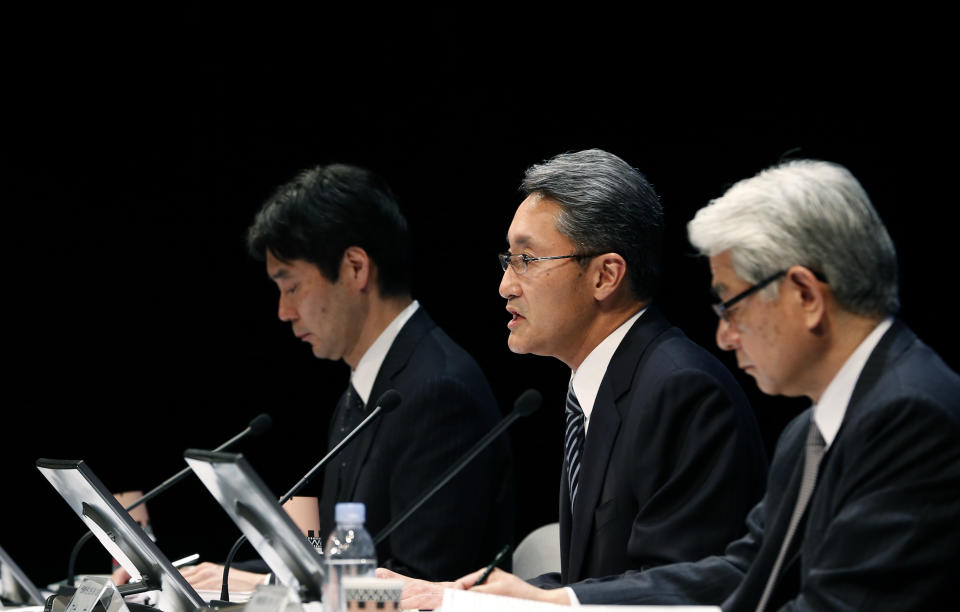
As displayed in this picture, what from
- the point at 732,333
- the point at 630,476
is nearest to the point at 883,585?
the point at 732,333

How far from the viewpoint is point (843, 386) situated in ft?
5.90

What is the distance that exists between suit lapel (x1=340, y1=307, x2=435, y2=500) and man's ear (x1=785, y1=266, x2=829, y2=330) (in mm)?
1591

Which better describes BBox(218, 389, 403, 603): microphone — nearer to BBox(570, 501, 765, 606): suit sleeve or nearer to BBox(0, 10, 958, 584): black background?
BBox(570, 501, 765, 606): suit sleeve

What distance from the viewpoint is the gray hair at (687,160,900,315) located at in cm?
178

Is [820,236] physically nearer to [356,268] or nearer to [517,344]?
[517,344]

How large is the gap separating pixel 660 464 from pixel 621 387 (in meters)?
0.24

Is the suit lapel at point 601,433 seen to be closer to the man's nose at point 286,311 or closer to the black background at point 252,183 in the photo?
the man's nose at point 286,311

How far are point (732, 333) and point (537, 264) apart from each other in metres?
0.81

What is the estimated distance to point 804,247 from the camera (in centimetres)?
179

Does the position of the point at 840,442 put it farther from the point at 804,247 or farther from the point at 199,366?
the point at 199,366

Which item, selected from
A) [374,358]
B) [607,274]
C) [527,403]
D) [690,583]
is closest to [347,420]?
[374,358]

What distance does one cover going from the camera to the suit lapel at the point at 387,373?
3.17 m

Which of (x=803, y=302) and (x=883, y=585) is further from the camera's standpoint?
(x=803, y=302)

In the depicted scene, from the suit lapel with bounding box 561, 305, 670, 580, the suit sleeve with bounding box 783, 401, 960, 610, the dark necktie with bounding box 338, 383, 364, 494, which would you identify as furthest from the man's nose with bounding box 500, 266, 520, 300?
the suit sleeve with bounding box 783, 401, 960, 610
